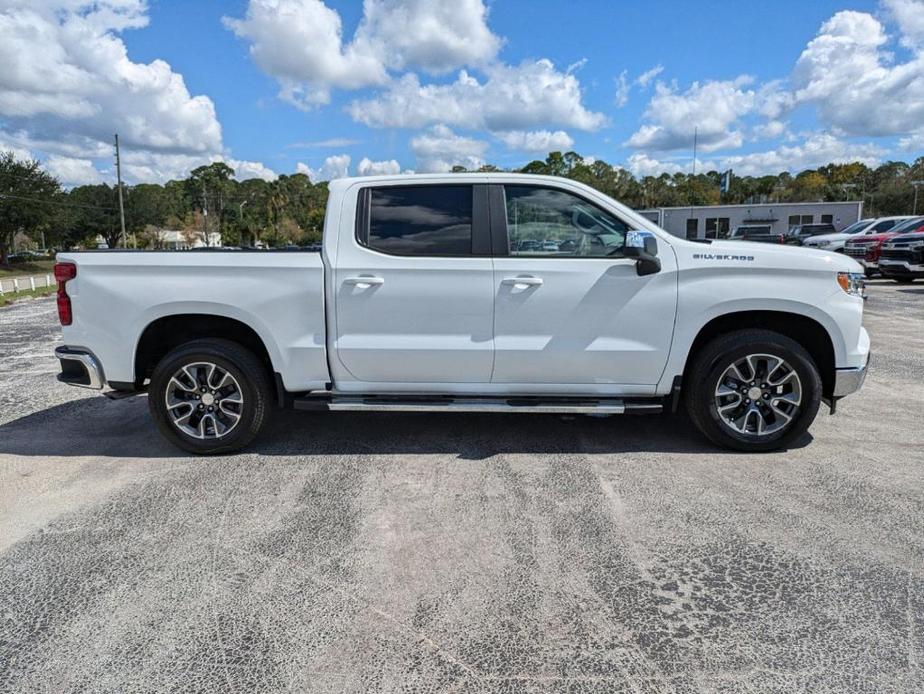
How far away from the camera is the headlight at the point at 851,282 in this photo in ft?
14.2

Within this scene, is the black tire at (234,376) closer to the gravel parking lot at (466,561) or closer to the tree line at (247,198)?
the gravel parking lot at (466,561)

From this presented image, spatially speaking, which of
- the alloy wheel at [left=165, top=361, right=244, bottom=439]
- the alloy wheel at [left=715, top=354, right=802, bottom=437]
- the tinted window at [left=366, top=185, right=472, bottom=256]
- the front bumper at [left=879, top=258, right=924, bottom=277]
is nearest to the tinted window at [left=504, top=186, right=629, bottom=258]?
the tinted window at [left=366, top=185, right=472, bottom=256]

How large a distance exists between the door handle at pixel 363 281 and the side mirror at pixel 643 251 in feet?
5.57

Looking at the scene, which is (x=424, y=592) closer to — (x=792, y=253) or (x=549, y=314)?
(x=549, y=314)

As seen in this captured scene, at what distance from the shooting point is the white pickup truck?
431 centimetres

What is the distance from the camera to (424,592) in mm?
2885

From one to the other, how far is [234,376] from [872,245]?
18.4 m

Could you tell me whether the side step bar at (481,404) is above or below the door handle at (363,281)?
below

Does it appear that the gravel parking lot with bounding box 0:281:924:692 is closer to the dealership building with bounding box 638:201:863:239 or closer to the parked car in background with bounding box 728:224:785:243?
the parked car in background with bounding box 728:224:785:243

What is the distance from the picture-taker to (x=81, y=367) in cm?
449

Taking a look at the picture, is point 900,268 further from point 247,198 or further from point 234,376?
point 247,198

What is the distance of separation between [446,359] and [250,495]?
156 centimetres

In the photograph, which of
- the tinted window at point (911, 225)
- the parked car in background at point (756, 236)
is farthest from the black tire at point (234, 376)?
the tinted window at point (911, 225)

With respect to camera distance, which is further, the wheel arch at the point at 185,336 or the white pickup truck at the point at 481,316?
the wheel arch at the point at 185,336
